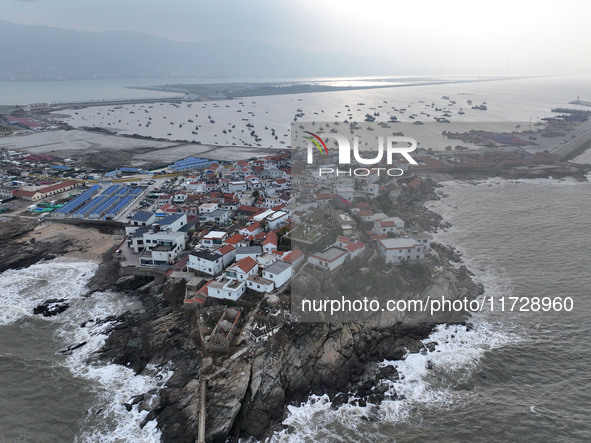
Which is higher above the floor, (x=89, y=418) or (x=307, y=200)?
(x=307, y=200)

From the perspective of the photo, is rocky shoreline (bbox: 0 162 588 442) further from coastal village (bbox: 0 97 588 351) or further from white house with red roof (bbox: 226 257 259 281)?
white house with red roof (bbox: 226 257 259 281)

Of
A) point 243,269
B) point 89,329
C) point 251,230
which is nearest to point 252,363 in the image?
point 243,269

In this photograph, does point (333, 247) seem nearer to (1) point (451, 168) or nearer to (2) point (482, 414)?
(2) point (482, 414)

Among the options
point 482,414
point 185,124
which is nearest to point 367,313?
point 482,414

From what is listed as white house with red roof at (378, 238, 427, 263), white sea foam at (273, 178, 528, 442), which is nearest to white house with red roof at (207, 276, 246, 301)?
white sea foam at (273, 178, 528, 442)

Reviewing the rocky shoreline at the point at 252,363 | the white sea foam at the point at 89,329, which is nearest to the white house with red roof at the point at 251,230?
the rocky shoreline at the point at 252,363

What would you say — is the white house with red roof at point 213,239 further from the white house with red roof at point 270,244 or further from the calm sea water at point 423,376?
the calm sea water at point 423,376

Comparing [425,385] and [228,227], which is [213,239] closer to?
[228,227]

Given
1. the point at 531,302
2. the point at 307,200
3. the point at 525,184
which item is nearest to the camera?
the point at 531,302
